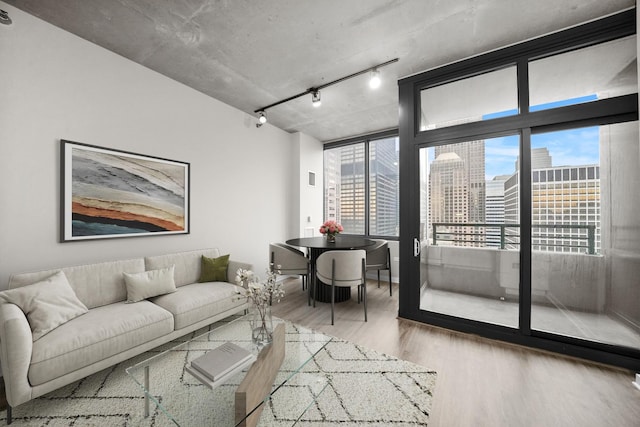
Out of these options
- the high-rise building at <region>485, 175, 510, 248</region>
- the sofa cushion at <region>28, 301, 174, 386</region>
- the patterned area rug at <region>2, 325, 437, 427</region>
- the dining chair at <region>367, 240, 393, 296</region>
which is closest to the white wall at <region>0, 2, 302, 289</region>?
the sofa cushion at <region>28, 301, 174, 386</region>

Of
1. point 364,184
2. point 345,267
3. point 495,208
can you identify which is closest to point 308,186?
point 364,184

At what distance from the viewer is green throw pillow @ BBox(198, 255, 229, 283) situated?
9.89ft

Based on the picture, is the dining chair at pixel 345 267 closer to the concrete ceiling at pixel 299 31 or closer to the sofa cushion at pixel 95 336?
the sofa cushion at pixel 95 336

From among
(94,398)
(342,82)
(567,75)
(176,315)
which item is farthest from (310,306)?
(567,75)

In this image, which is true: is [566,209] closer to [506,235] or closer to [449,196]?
[506,235]

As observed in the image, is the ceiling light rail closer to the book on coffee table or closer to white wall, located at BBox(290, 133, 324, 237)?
white wall, located at BBox(290, 133, 324, 237)

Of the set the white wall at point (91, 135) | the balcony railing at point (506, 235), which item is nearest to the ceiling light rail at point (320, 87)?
the white wall at point (91, 135)

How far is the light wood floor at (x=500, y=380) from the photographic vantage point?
1607mm

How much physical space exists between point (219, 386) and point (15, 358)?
1268mm

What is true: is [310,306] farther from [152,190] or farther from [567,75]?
[567,75]

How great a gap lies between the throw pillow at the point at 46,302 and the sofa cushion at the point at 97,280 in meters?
0.11

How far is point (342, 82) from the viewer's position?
313cm

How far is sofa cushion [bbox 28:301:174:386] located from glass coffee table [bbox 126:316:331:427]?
48 centimetres

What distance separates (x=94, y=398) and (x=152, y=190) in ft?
6.46
